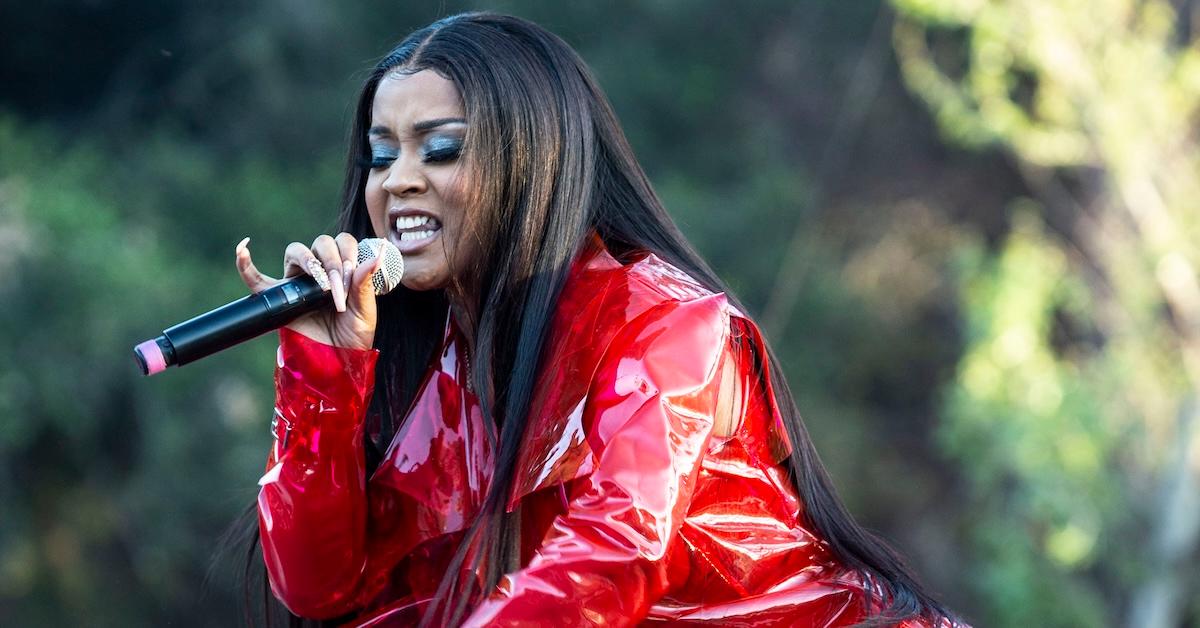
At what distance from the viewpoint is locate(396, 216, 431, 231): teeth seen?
70.2 inches

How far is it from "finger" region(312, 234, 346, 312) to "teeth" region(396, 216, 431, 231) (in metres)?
0.13

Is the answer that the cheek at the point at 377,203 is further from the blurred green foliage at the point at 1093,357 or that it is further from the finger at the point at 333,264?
the blurred green foliage at the point at 1093,357

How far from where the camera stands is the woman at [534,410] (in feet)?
4.89

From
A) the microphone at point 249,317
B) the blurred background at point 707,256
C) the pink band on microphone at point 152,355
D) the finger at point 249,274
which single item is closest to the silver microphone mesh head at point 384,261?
the microphone at point 249,317

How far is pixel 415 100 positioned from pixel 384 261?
8.1 inches

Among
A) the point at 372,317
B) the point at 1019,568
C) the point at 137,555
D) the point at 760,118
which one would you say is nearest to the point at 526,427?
the point at 372,317

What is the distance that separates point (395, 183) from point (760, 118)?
20.6 ft

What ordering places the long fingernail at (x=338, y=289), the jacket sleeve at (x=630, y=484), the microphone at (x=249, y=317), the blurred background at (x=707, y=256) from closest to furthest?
the jacket sleeve at (x=630, y=484), the microphone at (x=249, y=317), the long fingernail at (x=338, y=289), the blurred background at (x=707, y=256)

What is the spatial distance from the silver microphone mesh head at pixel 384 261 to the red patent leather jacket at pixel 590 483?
0.10 meters

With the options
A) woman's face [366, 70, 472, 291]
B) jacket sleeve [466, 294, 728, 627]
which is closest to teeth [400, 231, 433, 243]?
woman's face [366, 70, 472, 291]

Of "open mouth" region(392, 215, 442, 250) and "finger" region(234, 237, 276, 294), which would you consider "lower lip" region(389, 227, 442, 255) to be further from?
"finger" region(234, 237, 276, 294)

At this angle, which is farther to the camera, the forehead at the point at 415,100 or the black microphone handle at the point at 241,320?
the forehead at the point at 415,100

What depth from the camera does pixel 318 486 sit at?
1.86 meters

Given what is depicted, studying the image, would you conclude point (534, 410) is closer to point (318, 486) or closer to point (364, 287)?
point (364, 287)
